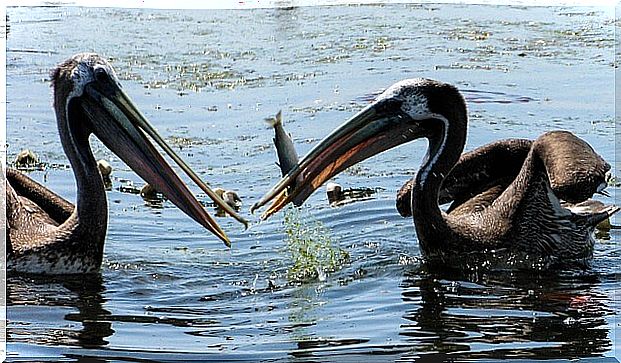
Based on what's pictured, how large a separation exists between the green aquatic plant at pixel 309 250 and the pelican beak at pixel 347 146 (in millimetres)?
359

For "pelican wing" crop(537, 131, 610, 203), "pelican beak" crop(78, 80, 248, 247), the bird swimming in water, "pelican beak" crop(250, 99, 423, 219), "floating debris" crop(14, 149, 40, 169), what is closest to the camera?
"pelican beak" crop(78, 80, 248, 247)

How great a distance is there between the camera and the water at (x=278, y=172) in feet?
18.6

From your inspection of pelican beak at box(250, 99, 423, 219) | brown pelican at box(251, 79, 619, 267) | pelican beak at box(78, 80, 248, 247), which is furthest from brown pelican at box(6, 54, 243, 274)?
brown pelican at box(251, 79, 619, 267)

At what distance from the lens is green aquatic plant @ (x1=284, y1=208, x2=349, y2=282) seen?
7.04 m

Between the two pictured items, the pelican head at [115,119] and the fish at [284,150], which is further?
the fish at [284,150]

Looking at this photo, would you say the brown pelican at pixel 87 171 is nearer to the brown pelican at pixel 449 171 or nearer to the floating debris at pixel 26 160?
the brown pelican at pixel 449 171

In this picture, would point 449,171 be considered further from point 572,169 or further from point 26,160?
point 26,160

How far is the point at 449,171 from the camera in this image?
24.4ft

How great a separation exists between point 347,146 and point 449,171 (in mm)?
665

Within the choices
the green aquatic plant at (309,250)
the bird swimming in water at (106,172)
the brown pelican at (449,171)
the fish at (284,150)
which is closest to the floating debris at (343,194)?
the green aquatic plant at (309,250)

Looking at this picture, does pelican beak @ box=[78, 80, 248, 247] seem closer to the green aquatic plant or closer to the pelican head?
the pelican head

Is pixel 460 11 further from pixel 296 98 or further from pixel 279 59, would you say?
pixel 296 98

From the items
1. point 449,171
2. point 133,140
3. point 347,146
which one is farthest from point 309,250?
point 133,140

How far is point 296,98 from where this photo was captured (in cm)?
1145
